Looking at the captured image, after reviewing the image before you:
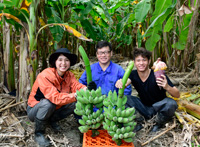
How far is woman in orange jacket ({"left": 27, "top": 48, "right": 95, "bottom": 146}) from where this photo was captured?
2061mm

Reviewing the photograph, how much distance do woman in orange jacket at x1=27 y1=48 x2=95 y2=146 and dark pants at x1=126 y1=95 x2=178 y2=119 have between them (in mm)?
705

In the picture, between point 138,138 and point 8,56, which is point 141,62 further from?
point 8,56

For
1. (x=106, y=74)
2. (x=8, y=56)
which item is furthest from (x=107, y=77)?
(x=8, y=56)

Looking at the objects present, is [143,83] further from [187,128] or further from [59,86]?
[59,86]

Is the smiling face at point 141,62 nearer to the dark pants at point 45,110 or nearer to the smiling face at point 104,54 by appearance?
the smiling face at point 104,54

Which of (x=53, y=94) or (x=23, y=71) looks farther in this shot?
(x=23, y=71)

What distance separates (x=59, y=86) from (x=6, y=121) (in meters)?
0.86

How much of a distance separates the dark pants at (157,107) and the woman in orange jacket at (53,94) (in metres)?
0.70

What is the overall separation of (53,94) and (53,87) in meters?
0.09

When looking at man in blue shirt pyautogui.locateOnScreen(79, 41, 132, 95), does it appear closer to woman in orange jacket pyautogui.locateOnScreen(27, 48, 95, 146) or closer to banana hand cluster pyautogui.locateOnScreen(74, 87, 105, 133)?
woman in orange jacket pyautogui.locateOnScreen(27, 48, 95, 146)

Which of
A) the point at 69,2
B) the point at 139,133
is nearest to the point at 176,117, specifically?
the point at 139,133

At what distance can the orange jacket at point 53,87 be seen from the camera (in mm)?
2033

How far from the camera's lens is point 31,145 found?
6.93 ft

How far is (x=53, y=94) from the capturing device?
204 cm
